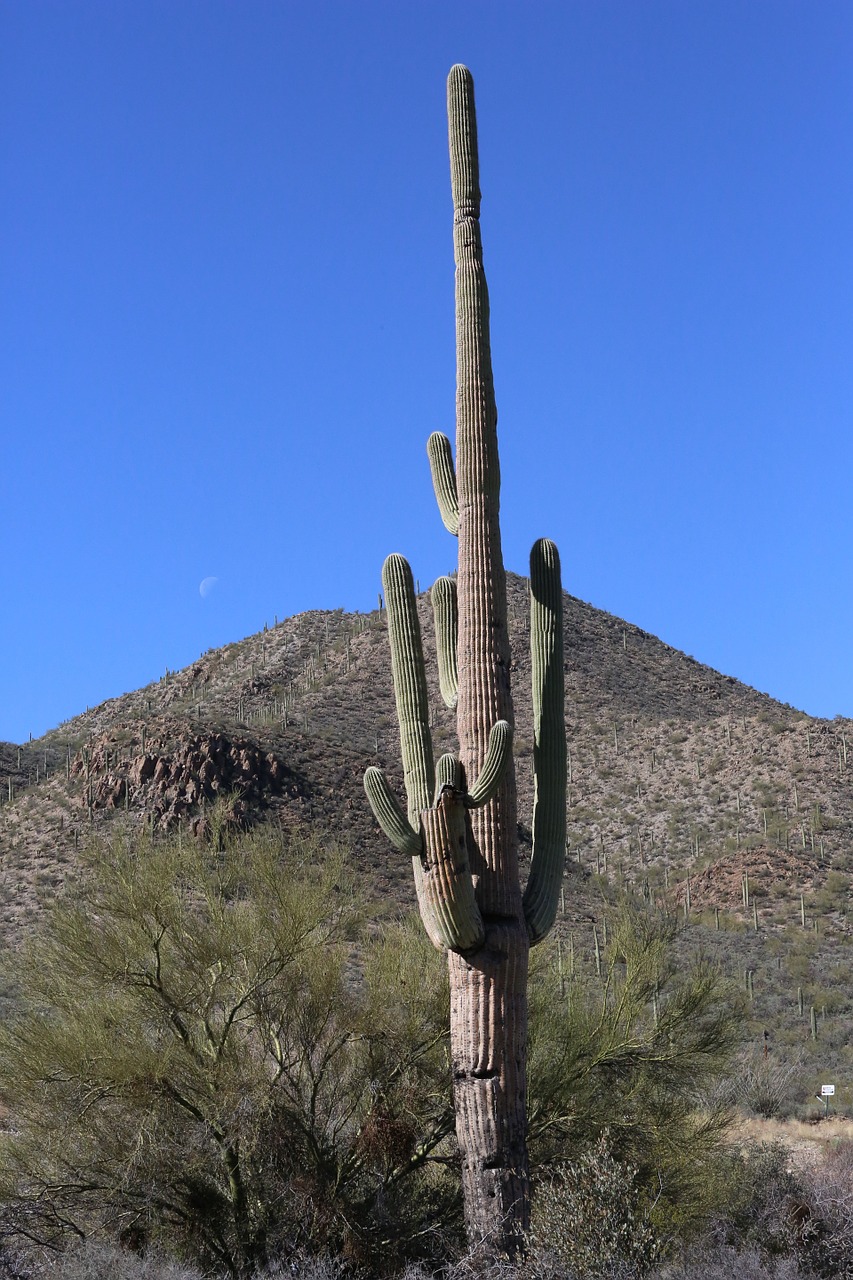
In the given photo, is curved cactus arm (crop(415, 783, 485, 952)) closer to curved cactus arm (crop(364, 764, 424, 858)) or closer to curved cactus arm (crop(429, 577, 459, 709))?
curved cactus arm (crop(364, 764, 424, 858))

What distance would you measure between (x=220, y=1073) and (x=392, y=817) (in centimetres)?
299

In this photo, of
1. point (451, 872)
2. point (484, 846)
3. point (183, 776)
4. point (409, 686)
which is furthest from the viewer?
point (183, 776)

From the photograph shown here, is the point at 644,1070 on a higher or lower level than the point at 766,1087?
higher

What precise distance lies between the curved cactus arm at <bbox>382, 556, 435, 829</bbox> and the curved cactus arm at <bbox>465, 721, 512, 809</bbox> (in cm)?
52

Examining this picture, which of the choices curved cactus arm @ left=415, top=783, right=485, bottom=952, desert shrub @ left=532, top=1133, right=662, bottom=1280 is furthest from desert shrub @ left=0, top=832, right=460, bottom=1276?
curved cactus arm @ left=415, top=783, right=485, bottom=952

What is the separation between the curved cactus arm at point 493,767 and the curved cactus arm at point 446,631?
4.75ft

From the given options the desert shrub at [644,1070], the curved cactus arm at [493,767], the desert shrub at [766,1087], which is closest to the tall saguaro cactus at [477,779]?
the curved cactus arm at [493,767]

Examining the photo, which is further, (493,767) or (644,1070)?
(644,1070)

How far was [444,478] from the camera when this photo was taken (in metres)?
11.4

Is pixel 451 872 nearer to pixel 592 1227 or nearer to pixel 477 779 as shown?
pixel 477 779

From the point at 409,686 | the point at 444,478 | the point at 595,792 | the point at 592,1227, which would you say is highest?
the point at 595,792

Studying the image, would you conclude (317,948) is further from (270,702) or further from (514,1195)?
(270,702)

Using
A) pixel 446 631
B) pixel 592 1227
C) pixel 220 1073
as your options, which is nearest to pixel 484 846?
pixel 446 631

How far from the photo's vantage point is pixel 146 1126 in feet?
34.8
